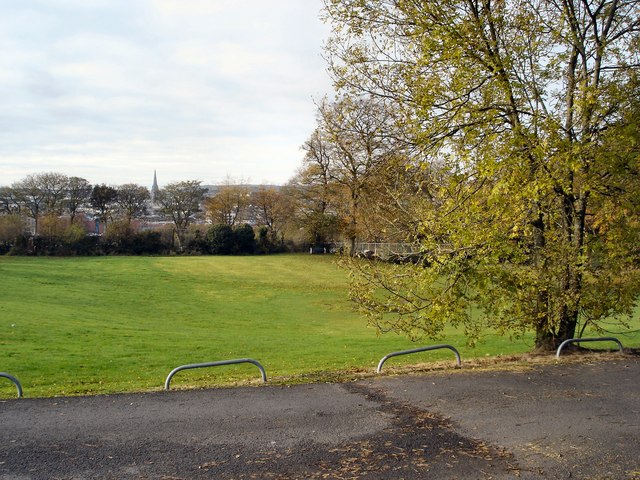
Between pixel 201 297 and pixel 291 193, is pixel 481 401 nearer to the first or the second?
pixel 201 297

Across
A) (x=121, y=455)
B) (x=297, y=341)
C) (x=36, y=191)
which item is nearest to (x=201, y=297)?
(x=297, y=341)

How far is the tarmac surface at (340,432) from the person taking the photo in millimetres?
6844

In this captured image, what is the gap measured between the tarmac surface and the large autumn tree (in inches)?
102

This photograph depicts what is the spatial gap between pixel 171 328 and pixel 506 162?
2065cm

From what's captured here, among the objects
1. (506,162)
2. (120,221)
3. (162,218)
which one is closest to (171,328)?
(506,162)

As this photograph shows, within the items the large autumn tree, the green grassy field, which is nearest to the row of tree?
the green grassy field

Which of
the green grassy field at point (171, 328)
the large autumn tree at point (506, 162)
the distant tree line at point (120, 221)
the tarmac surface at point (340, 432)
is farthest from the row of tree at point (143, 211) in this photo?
the tarmac surface at point (340, 432)

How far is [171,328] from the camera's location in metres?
28.5

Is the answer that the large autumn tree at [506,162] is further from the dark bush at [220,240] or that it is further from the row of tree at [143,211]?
the dark bush at [220,240]

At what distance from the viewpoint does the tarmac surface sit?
684 centimetres

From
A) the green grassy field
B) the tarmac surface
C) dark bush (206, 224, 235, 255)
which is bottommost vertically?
the green grassy field

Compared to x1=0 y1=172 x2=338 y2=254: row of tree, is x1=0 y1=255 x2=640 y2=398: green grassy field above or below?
below

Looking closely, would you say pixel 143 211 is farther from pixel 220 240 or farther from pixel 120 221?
pixel 220 240

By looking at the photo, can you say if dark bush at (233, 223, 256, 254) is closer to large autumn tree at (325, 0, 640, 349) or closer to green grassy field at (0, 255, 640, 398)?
A: green grassy field at (0, 255, 640, 398)
